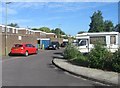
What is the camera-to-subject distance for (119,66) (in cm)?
1543

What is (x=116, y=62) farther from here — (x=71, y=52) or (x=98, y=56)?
(x=71, y=52)

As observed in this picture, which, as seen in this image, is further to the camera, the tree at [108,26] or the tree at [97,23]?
the tree at [108,26]

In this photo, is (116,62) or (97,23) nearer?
(116,62)

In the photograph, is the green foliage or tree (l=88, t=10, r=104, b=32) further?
tree (l=88, t=10, r=104, b=32)

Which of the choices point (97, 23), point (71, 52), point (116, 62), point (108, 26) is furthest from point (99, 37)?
point (108, 26)

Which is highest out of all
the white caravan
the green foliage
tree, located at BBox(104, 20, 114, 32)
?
tree, located at BBox(104, 20, 114, 32)

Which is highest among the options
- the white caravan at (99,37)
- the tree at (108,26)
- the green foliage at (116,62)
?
the tree at (108,26)

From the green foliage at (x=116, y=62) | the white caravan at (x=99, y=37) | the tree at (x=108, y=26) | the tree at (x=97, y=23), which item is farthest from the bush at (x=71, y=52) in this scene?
the tree at (x=108, y=26)

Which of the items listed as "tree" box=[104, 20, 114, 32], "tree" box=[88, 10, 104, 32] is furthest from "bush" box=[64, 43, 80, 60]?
"tree" box=[104, 20, 114, 32]

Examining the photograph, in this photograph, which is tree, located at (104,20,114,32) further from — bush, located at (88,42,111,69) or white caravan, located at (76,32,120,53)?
bush, located at (88,42,111,69)

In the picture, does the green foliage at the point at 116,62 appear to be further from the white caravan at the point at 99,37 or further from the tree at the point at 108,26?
the tree at the point at 108,26

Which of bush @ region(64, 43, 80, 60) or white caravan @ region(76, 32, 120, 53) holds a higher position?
white caravan @ region(76, 32, 120, 53)

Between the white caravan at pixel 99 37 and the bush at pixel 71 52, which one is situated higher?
the white caravan at pixel 99 37

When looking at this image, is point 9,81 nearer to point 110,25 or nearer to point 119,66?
point 119,66
